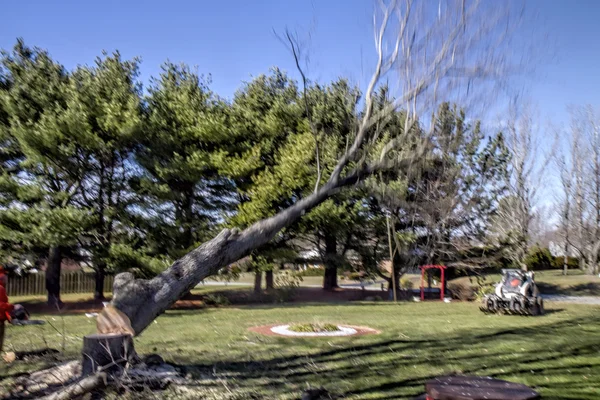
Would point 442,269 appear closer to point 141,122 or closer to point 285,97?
point 285,97

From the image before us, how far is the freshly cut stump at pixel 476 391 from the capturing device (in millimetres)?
4980

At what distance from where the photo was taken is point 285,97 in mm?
28609

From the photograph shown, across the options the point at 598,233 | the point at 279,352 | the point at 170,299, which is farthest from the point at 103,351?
the point at 598,233

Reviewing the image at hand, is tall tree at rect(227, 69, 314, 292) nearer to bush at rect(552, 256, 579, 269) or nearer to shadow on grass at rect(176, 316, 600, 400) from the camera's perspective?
shadow on grass at rect(176, 316, 600, 400)

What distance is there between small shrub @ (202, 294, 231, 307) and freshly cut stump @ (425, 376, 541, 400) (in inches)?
766

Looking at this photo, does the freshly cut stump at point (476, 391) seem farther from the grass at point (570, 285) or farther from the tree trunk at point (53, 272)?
the grass at point (570, 285)

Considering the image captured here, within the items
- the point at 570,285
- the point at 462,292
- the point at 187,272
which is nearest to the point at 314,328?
the point at 187,272

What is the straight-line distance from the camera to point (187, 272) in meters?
8.37

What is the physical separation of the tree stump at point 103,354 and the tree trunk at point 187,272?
566 mm

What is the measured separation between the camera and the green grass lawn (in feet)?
25.9

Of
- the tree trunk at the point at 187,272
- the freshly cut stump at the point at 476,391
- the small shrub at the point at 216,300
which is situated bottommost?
the small shrub at the point at 216,300

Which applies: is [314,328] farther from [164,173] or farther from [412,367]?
[164,173]

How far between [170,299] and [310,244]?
22068mm

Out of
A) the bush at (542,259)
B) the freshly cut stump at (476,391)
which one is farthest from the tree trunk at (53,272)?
the bush at (542,259)
